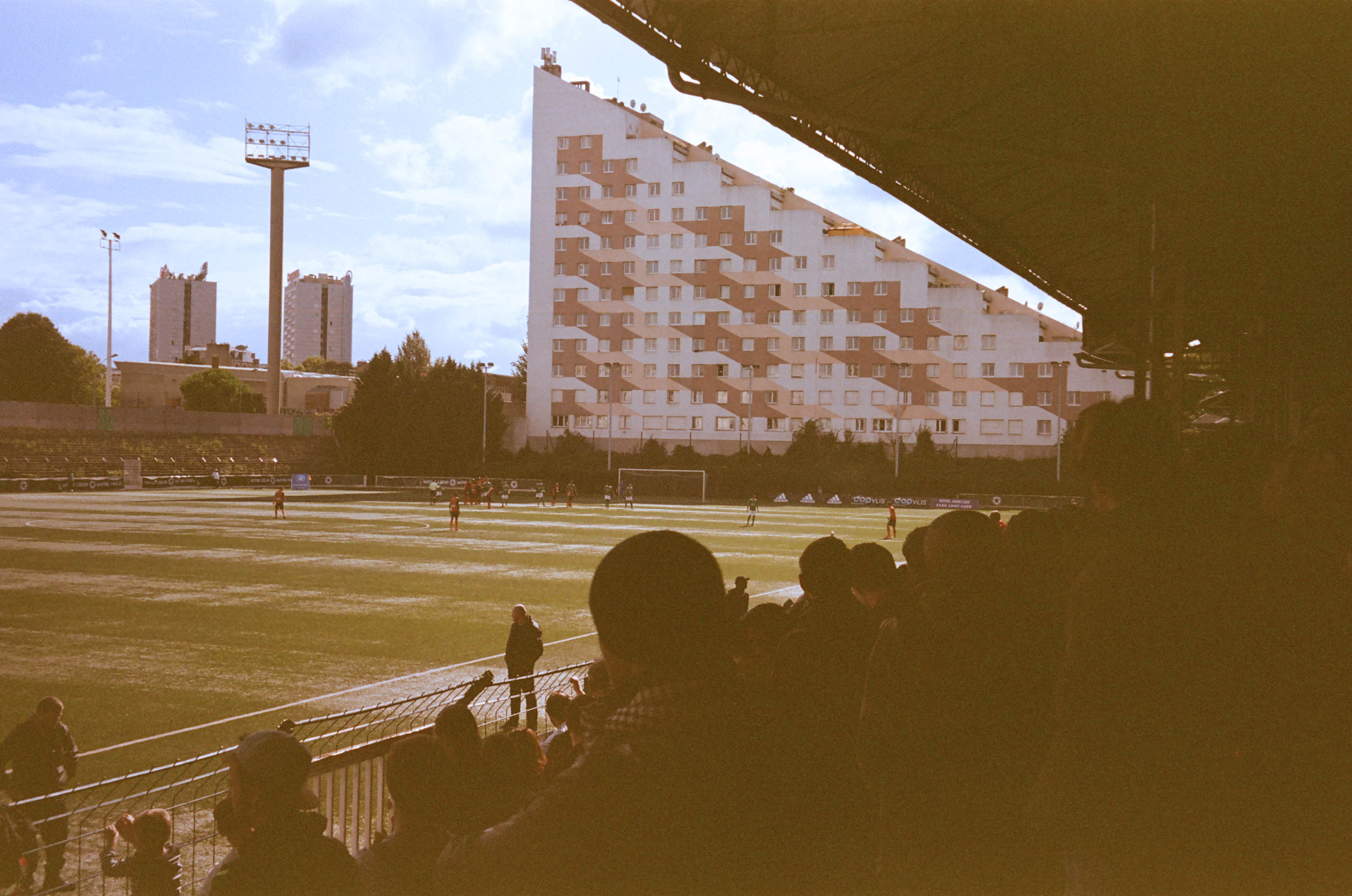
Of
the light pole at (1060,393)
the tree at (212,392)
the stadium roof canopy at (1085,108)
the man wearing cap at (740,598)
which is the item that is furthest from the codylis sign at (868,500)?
the tree at (212,392)

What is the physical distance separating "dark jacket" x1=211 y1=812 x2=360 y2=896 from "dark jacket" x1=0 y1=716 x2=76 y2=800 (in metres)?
4.86

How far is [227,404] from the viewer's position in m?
108

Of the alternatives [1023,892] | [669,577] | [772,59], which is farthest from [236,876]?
[772,59]

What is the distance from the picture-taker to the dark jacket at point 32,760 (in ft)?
22.0

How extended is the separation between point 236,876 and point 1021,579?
2.72m

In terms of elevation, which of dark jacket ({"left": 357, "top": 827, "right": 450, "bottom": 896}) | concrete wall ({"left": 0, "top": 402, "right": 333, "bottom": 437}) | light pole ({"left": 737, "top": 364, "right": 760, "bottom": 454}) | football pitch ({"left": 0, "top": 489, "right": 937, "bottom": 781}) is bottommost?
football pitch ({"left": 0, "top": 489, "right": 937, "bottom": 781})

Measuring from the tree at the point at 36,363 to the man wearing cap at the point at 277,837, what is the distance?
9988cm

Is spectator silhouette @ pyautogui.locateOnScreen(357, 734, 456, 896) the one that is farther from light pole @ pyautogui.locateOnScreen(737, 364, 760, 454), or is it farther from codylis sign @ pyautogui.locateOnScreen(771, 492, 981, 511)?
light pole @ pyautogui.locateOnScreen(737, 364, 760, 454)

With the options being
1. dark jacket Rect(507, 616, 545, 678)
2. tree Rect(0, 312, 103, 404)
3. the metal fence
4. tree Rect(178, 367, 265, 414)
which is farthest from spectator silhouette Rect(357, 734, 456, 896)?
tree Rect(178, 367, 265, 414)

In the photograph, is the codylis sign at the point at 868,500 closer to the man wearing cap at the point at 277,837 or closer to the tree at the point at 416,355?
the tree at the point at 416,355

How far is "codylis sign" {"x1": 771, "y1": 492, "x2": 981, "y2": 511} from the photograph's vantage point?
67250 millimetres

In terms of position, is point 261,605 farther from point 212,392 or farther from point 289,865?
point 212,392

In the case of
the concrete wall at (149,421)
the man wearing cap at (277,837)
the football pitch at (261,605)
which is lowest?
the football pitch at (261,605)

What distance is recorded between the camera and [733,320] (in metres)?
88.5
